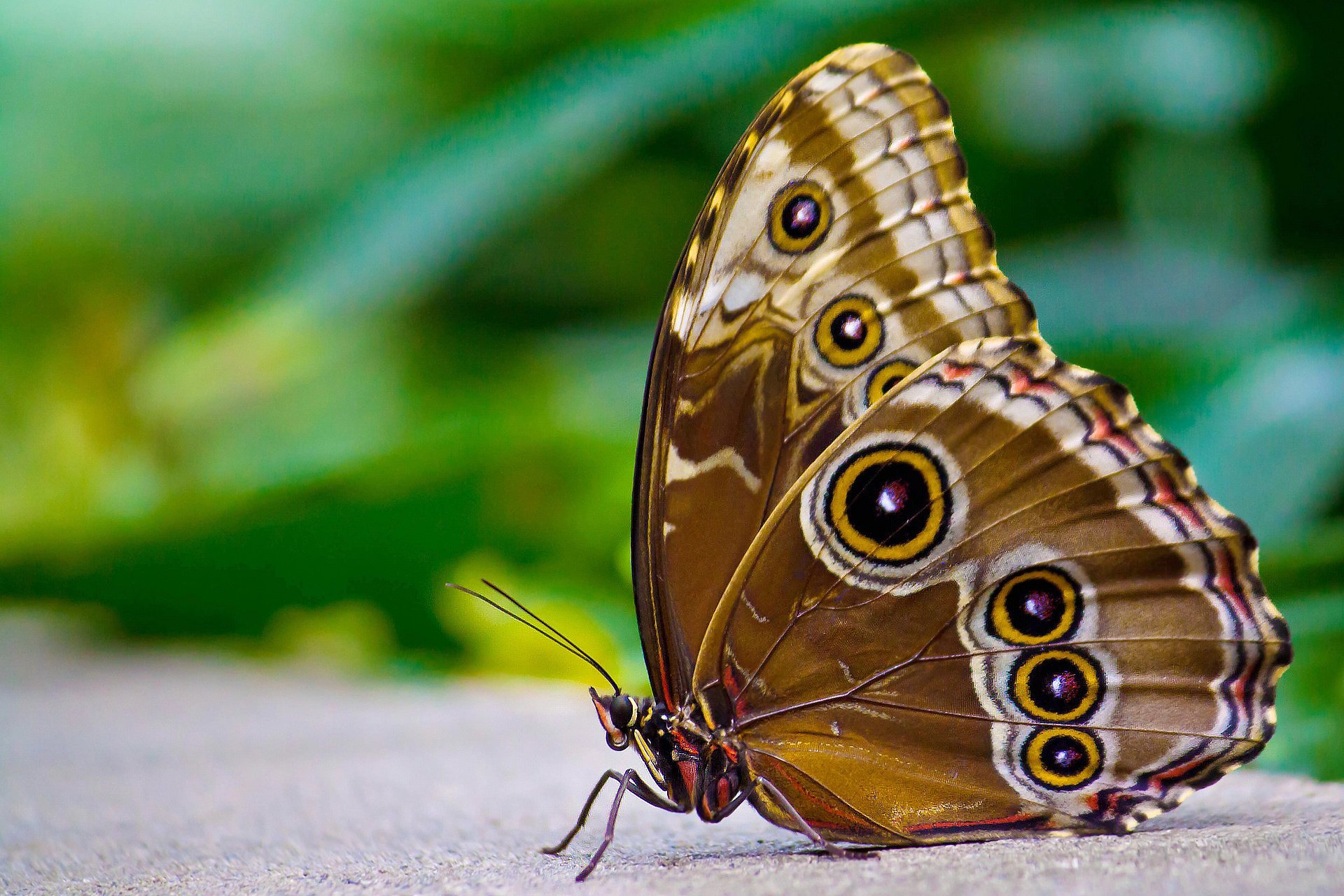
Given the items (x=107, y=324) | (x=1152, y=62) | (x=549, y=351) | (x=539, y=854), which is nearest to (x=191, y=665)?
(x=107, y=324)

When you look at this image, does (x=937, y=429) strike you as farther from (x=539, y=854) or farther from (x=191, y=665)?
(x=191, y=665)

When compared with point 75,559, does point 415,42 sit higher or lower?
higher

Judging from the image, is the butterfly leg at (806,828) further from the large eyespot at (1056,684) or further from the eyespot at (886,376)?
the eyespot at (886,376)

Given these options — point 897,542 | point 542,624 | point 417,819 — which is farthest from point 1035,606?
point 417,819

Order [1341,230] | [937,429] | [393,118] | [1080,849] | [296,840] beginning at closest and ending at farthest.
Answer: [1080,849] < [937,429] < [296,840] < [1341,230] < [393,118]

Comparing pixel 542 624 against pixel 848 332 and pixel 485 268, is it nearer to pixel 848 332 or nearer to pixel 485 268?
pixel 848 332

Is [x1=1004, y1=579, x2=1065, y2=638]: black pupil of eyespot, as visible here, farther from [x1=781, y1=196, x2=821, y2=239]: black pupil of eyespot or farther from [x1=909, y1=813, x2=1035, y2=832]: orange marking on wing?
[x1=781, y1=196, x2=821, y2=239]: black pupil of eyespot

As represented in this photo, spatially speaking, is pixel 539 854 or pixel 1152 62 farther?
pixel 1152 62
